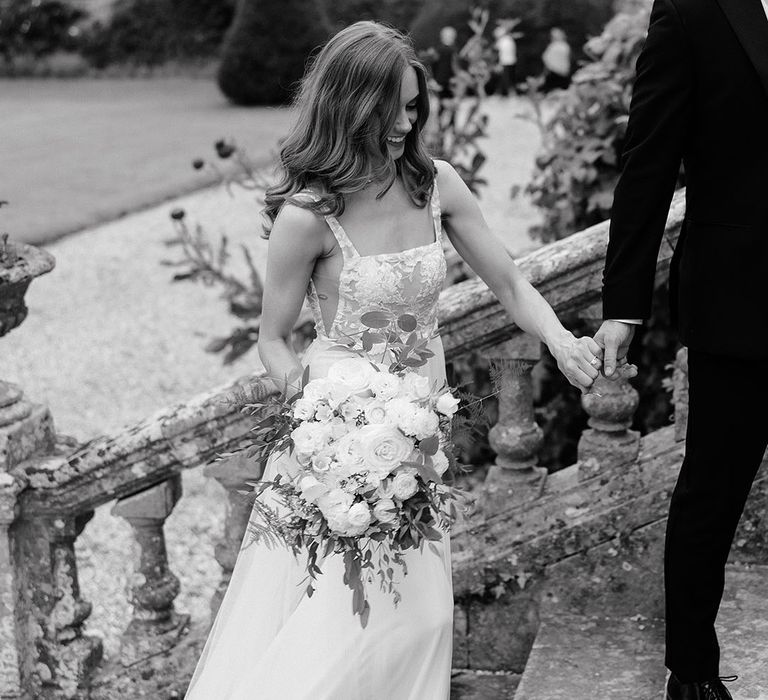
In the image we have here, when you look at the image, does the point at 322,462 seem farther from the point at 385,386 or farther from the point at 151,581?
the point at 151,581

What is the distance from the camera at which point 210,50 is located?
2683cm

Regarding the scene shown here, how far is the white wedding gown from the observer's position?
2.77 metres

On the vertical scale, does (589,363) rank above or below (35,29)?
below

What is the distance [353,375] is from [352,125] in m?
0.60

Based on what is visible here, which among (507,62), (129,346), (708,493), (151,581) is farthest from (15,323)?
(507,62)

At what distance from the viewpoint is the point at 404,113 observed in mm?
2805

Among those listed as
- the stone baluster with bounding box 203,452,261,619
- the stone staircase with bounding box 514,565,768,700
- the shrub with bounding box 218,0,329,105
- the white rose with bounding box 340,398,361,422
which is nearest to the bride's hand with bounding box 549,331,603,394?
the white rose with bounding box 340,398,361,422

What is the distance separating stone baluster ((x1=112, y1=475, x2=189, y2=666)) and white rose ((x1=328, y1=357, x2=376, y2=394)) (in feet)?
3.59

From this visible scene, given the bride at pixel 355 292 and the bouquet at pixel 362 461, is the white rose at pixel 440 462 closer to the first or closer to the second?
the bouquet at pixel 362 461

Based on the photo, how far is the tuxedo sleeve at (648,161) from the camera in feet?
8.20

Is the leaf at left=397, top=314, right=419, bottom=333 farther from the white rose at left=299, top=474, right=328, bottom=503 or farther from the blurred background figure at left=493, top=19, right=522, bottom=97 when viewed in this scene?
the blurred background figure at left=493, top=19, right=522, bottom=97

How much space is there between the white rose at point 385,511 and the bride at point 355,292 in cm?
28

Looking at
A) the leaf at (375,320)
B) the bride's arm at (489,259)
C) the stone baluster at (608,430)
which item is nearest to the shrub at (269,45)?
the stone baluster at (608,430)

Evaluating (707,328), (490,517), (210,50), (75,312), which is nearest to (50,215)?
(75,312)
